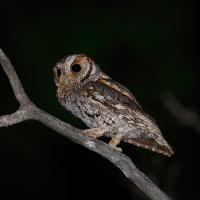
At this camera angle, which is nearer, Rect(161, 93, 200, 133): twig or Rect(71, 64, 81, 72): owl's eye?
Rect(71, 64, 81, 72): owl's eye

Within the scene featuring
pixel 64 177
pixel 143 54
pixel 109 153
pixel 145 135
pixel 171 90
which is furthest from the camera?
pixel 64 177

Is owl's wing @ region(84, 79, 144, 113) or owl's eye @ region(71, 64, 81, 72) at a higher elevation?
owl's eye @ region(71, 64, 81, 72)

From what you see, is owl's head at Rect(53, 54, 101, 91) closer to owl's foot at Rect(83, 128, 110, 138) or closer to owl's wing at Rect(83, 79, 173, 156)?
owl's wing at Rect(83, 79, 173, 156)

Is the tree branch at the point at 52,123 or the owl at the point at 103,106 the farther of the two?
the owl at the point at 103,106

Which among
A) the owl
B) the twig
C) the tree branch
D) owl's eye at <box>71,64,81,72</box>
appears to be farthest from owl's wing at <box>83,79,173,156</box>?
the twig

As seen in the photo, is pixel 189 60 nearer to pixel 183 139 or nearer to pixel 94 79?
pixel 183 139

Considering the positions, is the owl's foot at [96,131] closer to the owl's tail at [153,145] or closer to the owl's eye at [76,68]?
the owl's tail at [153,145]

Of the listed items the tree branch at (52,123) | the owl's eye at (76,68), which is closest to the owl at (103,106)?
the owl's eye at (76,68)

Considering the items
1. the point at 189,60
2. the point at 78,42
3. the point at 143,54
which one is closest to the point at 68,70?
the point at 78,42
